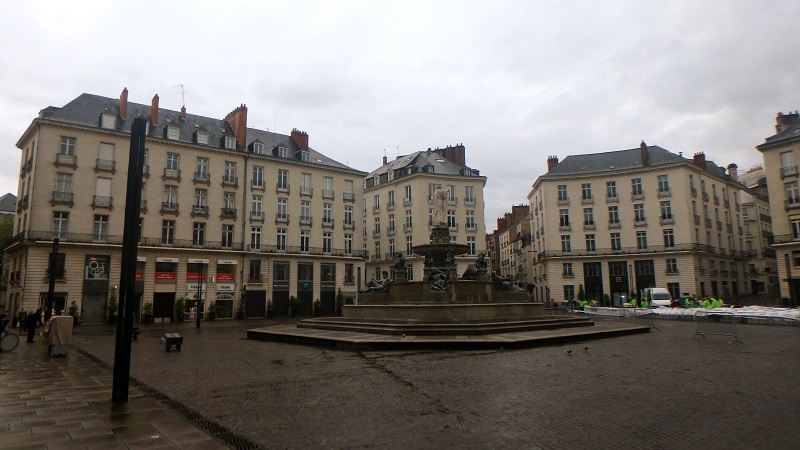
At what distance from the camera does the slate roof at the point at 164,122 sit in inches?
1610

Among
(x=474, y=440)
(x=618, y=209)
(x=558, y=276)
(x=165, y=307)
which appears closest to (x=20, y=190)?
(x=165, y=307)

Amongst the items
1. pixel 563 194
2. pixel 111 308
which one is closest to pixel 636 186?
pixel 563 194

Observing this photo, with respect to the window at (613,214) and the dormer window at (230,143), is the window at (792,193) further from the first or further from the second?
the dormer window at (230,143)

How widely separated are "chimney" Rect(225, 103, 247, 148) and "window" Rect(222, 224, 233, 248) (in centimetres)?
833

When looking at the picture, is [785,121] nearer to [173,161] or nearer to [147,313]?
[173,161]

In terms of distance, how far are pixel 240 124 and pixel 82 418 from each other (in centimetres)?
4602

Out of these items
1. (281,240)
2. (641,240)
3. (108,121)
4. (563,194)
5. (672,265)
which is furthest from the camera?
(563,194)

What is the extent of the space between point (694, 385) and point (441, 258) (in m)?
16.0

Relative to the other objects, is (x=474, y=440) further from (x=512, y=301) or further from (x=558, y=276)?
(x=558, y=276)

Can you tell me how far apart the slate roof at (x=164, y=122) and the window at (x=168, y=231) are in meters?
7.75

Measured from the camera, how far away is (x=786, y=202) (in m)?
45.0

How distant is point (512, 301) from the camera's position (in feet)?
74.9

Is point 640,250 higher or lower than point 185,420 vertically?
higher

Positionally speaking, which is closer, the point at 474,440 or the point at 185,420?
the point at 474,440
